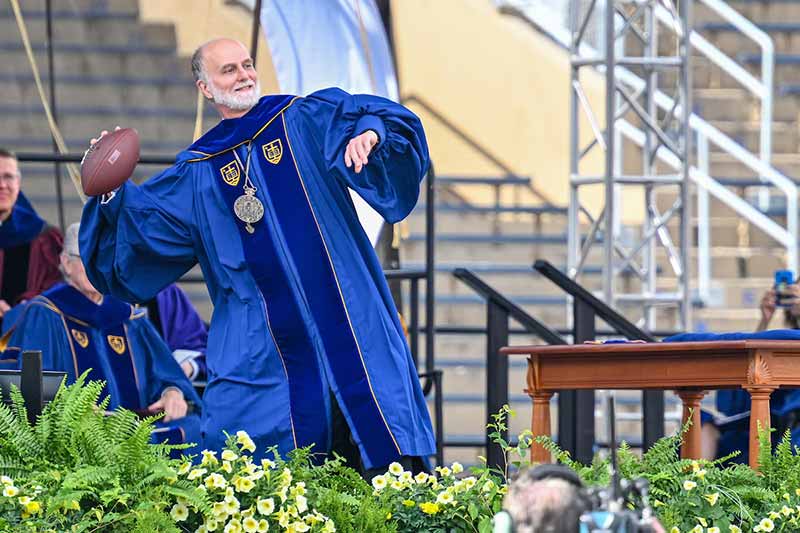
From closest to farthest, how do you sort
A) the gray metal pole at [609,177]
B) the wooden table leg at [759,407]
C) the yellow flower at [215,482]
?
the yellow flower at [215,482] → the wooden table leg at [759,407] → the gray metal pole at [609,177]

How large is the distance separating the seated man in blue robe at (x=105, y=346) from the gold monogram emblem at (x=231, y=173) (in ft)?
6.46

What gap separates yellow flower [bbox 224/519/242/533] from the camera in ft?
12.8

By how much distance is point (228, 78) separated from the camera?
5074 millimetres

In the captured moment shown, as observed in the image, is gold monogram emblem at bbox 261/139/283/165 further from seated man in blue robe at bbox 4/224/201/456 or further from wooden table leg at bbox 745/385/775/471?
seated man in blue robe at bbox 4/224/201/456

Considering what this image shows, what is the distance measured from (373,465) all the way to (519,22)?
441 inches

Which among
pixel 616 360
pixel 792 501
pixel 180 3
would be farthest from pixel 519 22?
pixel 792 501

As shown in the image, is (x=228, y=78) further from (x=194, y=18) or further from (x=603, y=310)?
(x=194, y=18)

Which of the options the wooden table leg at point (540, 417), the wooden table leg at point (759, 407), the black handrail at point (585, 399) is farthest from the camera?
the black handrail at point (585, 399)

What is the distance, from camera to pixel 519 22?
610 inches

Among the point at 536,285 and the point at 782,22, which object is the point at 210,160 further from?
the point at 782,22

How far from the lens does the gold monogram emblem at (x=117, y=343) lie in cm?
710

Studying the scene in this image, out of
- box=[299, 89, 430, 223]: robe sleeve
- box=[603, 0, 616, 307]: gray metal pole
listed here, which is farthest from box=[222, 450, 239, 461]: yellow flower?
box=[603, 0, 616, 307]: gray metal pole

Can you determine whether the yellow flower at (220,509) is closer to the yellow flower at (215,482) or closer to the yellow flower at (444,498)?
the yellow flower at (215,482)

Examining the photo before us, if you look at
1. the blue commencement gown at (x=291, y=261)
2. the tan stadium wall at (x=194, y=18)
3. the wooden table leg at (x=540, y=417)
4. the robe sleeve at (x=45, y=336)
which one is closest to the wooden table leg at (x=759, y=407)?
the wooden table leg at (x=540, y=417)
